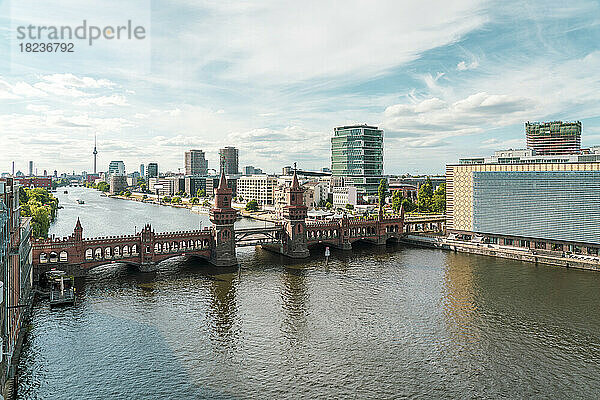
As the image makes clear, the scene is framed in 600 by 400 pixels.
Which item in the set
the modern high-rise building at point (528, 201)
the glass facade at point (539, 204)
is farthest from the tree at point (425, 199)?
the glass facade at point (539, 204)

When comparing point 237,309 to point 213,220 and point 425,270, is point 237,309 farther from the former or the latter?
point 425,270

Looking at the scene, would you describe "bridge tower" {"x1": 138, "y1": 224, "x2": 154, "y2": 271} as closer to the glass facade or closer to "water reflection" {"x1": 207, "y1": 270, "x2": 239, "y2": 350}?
"water reflection" {"x1": 207, "y1": 270, "x2": 239, "y2": 350}

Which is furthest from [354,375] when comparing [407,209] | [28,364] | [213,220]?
[407,209]

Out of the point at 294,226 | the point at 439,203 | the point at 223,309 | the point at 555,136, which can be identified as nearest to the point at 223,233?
the point at 294,226

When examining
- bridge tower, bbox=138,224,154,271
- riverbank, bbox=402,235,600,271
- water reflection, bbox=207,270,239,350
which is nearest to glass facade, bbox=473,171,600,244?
riverbank, bbox=402,235,600,271

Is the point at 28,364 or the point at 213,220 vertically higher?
the point at 213,220

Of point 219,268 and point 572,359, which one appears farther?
point 219,268

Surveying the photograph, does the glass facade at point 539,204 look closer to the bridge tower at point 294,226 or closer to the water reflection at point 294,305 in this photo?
the bridge tower at point 294,226
